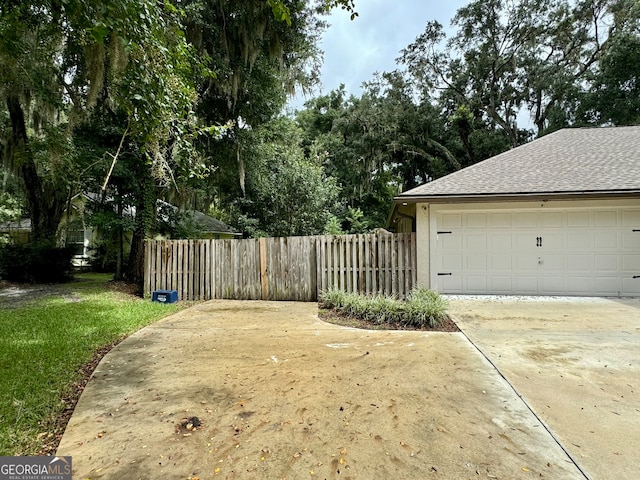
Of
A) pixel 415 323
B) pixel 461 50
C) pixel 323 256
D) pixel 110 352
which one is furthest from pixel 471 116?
pixel 110 352

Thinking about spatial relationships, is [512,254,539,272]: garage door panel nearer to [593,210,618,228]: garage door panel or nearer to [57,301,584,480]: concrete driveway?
[593,210,618,228]: garage door panel

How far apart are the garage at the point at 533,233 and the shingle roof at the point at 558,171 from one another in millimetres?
35

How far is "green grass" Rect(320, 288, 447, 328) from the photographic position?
16.8 feet

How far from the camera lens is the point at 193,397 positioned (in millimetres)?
2775

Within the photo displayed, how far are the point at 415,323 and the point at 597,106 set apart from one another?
1707 cm

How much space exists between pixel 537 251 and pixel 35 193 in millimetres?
15080

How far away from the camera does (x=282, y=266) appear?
7.62m

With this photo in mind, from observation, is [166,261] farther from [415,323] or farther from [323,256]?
[415,323]

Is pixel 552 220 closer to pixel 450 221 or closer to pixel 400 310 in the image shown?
pixel 450 221

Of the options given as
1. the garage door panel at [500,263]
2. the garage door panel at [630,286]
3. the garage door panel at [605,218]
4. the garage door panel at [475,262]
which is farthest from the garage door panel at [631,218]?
the garage door panel at [475,262]

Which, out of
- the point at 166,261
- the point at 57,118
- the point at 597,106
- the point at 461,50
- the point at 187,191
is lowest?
the point at 166,261

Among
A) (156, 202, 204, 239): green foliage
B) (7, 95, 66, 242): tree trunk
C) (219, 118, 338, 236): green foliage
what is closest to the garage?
(219, 118, 338, 236): green foliage

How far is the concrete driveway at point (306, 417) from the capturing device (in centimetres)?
193

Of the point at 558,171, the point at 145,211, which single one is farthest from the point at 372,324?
the point at 145,211
